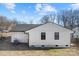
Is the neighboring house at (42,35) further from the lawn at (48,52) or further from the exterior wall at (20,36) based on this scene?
the lawn at (48,52)

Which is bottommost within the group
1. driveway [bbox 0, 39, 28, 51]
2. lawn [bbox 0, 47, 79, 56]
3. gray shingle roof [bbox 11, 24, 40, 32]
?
lawn [bbox 0, 47, 79, 56]

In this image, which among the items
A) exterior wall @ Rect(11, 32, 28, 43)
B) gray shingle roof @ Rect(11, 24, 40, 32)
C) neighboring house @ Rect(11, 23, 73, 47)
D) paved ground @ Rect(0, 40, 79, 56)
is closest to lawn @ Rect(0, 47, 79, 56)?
paved ground @ Rect(0, 40, 79, 56)

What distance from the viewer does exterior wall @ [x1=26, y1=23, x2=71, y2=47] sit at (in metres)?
3.29

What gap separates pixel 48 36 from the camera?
10.9 ft

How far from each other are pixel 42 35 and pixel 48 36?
4.6 inches

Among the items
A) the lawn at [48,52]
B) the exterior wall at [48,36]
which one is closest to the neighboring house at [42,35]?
the exterior wall at [48,36]

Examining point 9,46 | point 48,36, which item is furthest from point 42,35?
point 9,46

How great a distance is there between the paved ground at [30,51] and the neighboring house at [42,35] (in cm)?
9

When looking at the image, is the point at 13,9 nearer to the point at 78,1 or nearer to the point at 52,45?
the point at 52,45

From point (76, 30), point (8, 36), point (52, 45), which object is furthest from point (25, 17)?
point (76, 30)

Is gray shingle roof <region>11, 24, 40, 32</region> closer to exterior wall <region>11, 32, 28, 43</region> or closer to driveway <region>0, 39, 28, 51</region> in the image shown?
exterior wall <region>11, 32, 28, 43</region>

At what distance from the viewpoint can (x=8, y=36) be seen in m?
3.25

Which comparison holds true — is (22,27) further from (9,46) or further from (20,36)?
(9,46)

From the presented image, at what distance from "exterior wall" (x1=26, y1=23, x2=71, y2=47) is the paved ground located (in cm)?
10
